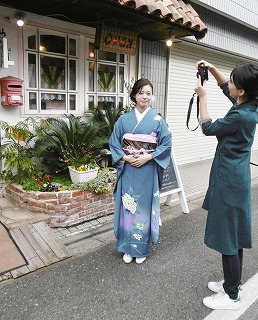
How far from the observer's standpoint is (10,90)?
4.96 m

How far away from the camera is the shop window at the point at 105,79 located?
6.36 metres

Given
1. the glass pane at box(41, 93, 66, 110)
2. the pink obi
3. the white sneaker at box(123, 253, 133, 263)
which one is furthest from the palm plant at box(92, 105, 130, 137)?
the white sneaker at box(123, 253, 133, 263)

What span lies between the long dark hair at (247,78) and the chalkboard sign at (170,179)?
9.59 feet

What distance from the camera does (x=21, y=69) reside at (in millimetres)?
5273

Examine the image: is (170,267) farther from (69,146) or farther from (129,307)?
(69,146)

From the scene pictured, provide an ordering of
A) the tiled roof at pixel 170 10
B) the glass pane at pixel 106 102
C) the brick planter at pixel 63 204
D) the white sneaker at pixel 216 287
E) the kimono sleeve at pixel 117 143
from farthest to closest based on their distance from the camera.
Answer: the glass pane at pixel 106 102, the tiled roof at pixel 170 10, the brick planter at pixel 63 204, the kimono sleeve at pixel 117 143, the white sneaker at pixel 216 287

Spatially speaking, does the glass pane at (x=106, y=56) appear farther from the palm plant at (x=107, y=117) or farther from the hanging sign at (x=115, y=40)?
the palm plant at (x=107, y=117)

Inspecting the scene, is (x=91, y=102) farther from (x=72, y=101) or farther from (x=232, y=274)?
(x=232, y=274)

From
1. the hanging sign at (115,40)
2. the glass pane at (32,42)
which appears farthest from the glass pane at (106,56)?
the glass pane at (32,42)

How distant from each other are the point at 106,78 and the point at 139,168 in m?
3.56

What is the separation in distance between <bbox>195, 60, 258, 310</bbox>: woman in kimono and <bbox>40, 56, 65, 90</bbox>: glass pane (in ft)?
11.7

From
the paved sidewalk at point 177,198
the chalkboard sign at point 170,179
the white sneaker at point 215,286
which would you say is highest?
the chalkboard sign at point 170,179

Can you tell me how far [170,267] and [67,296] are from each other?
1.31m

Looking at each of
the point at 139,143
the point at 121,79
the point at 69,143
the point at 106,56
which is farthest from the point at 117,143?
the point at 121,79
